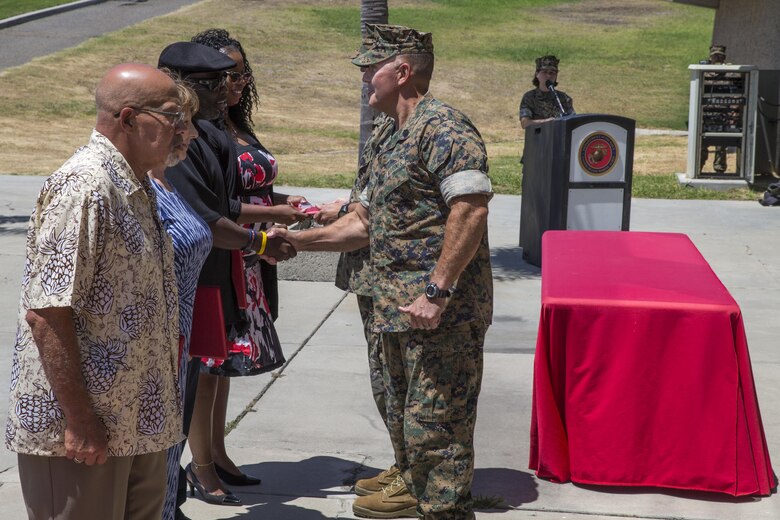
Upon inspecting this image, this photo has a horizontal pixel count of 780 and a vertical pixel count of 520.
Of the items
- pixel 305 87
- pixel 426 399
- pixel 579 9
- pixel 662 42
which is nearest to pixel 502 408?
pixel 426 399

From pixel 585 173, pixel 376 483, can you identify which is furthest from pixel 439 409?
pixel 585 173

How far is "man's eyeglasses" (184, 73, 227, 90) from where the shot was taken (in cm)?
401

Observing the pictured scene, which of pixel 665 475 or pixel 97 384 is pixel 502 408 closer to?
pixel 665 475

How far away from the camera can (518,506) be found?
14.6 feet

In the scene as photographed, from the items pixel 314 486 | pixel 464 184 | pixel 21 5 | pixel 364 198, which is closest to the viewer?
pixel 464 184

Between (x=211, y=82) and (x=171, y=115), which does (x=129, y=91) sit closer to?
(x=171, y=115)

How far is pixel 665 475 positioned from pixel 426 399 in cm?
142

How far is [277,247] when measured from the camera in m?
4.32

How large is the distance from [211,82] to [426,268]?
113 cm

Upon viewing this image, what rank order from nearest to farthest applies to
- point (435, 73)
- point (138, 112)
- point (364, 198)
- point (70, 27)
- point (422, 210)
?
1. point (138, 112)
2. point (422, 210)
3. point (364, 198)
4. point (435, 73)
5. point (70, 27)

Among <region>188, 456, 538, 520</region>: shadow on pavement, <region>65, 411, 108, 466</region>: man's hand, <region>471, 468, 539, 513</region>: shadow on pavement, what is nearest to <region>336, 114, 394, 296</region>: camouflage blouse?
<region>188, 456, 538, 520</region>: shadow on pavement

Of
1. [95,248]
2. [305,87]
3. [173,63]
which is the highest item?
[173,63]

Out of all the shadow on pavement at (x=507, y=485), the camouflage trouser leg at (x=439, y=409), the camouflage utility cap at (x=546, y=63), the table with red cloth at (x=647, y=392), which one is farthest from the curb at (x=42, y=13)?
the camouflage trouser leg at (x=439, y=409)

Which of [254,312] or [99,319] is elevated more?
[99,319]
